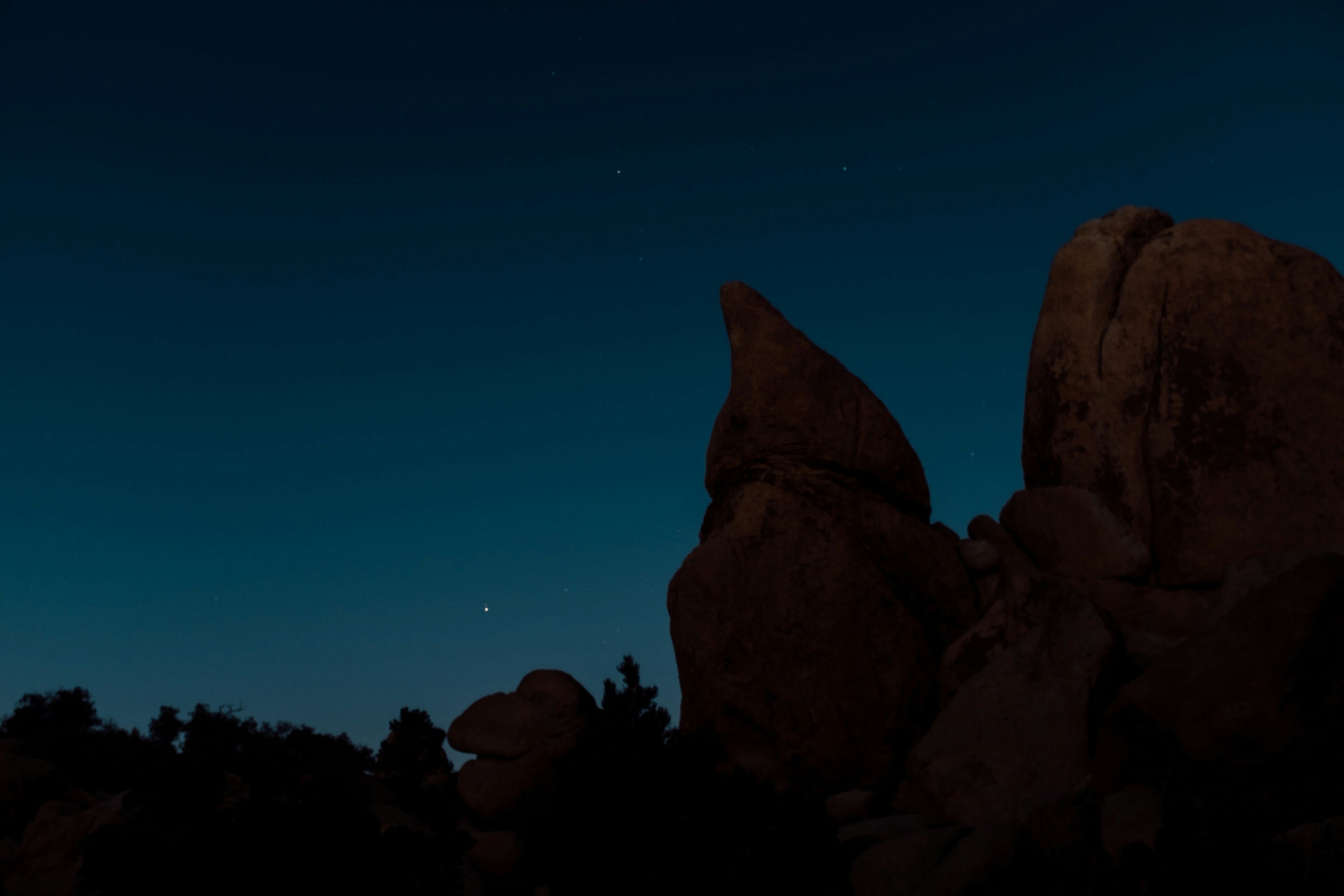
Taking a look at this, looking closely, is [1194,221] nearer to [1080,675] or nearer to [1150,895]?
[1080,675]

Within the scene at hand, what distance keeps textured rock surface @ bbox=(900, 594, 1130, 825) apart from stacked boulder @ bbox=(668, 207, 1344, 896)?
0.16ft

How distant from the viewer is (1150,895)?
28.6 ft

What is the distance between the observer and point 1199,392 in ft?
67.8

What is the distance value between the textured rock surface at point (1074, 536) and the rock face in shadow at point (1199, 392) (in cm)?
56

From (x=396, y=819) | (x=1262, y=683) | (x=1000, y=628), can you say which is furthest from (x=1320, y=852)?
(x=396, y=819)

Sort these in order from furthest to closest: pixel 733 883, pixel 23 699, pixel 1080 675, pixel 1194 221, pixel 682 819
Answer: pixel 23 699, pixel 1194 221, pixel 1080 675, pixel 682 819, pixel 733 883

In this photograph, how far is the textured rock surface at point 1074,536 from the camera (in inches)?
801

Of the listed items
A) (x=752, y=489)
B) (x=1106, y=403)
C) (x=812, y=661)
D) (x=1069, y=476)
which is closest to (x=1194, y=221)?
(x=1106, y=403)

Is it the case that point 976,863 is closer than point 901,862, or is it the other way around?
point 976,863

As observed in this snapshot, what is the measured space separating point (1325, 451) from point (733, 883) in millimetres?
15599

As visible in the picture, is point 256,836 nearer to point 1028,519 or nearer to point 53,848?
point 53,848

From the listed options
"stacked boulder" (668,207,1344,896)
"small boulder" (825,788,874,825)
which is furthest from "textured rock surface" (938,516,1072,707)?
"small boulder" (825,788,874,825)

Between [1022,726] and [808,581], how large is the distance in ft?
21.8

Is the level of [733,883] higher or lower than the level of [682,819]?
lower
